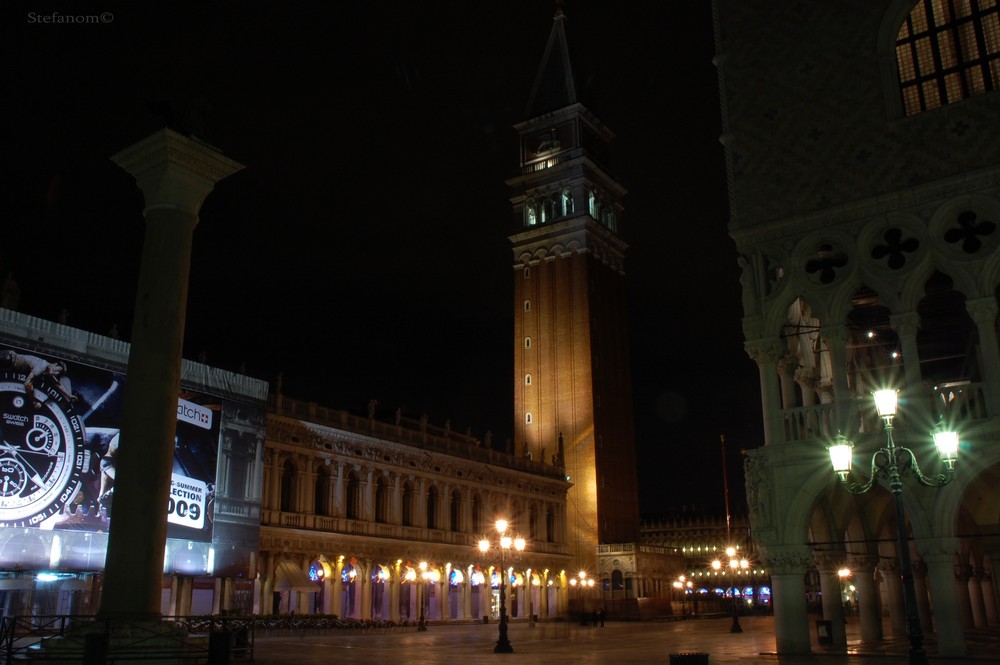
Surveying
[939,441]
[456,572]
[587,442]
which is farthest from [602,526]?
[939,441]

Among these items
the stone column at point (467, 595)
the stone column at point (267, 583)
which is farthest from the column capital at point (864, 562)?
the stone column at point (467, 595)

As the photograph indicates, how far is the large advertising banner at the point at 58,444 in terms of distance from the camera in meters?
28.5

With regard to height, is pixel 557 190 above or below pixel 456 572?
above

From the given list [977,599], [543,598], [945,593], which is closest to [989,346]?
[945,593]

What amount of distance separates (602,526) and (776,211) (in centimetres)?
4717

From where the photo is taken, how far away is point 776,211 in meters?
21.2

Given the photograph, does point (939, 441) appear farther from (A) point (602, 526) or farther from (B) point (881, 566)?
(A) point (602, 526)

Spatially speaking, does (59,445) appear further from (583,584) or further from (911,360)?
(583,584)

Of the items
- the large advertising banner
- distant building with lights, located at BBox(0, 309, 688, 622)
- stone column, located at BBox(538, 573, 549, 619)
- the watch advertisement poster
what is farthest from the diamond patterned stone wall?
stone column, located at BBox(538, 573, 549, 619)

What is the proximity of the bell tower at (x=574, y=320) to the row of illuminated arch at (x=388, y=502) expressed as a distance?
7613mm

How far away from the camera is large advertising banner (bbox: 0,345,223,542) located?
1122 inches

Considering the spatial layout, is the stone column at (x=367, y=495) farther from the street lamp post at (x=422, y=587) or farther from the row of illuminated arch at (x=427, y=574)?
the street lamp post at (x=422, y=587)

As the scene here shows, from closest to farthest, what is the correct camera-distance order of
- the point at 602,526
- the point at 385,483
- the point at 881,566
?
the point at 881,566, the point at 385,483, the point at 602,526

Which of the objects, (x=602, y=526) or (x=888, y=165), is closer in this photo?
(x=888, y=165)
